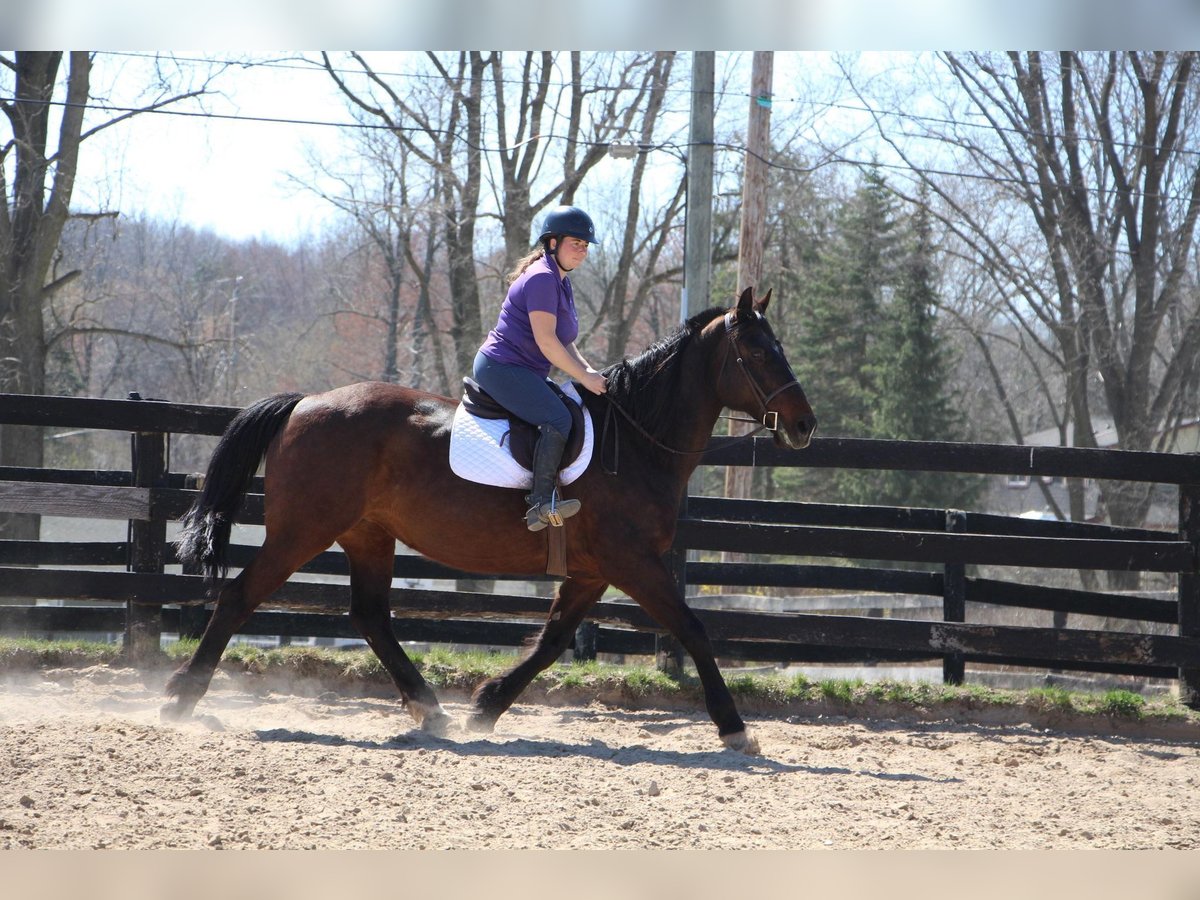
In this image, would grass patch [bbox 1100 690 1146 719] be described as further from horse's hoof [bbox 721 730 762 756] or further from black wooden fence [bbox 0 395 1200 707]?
horse's hoof [bbox 721 730 762 756]

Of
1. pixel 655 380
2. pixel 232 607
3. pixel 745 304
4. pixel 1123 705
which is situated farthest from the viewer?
pixel 1123 705

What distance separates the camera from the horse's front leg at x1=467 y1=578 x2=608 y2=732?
5.73 meters

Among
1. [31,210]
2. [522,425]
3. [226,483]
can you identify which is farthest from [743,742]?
[31,210]

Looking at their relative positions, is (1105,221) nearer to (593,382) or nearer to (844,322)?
(844,322)

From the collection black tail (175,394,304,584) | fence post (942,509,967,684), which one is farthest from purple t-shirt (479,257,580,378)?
fence post (942,509,967,684)

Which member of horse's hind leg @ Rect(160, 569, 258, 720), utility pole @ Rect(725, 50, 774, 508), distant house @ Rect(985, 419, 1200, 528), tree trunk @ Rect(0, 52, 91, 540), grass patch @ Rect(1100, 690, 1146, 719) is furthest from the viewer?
distant house @ Rect(985, 419, 1200, 528)

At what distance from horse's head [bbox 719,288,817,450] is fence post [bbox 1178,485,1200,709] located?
10.2ft

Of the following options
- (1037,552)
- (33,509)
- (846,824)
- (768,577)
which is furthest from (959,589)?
(33,509)

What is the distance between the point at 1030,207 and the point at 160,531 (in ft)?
76.7

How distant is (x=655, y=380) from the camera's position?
229 inches

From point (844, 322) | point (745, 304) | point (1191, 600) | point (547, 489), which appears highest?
point (844, 322)

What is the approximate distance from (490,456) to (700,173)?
7252 mm

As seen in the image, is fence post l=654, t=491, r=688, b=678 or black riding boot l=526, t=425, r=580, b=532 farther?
fence post l=654, t=491, r=688, b=678

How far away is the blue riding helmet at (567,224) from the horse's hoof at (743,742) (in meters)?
2.64
